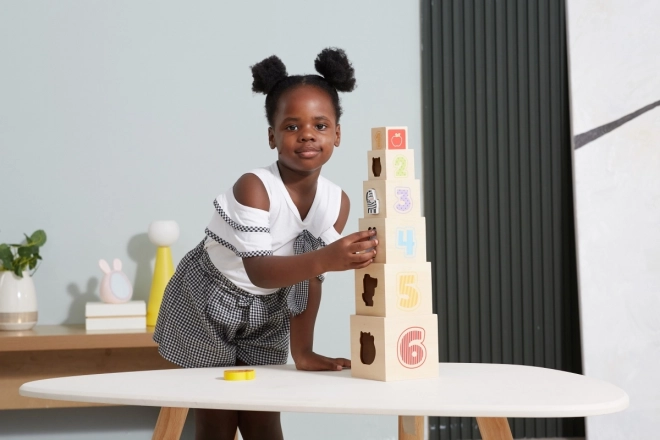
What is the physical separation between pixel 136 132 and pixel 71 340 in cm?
60

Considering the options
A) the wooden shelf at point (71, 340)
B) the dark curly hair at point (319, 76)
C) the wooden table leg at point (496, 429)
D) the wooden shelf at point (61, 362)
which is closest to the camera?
the wooden table leg at point (496, 429)

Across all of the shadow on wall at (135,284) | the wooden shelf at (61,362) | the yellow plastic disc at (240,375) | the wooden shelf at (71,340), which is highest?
the shadow on wall at (135,284)

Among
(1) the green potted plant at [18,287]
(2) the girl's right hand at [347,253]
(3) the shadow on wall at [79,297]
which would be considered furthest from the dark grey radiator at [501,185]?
(2) the girl's right hand at [347,253]

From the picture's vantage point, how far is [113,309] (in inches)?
74.5

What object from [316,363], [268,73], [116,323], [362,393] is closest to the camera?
[362,393]

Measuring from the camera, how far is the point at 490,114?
2.25 metres

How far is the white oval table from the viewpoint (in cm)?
85

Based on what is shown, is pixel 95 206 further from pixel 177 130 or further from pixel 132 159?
pixel 177 130

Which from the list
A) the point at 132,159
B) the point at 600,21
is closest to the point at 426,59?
the point at 600,21

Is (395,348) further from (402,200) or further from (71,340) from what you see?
(71,340)

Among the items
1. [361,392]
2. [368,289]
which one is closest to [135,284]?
[368,289]

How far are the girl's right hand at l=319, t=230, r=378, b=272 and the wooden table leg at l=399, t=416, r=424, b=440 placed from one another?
23 centimetres

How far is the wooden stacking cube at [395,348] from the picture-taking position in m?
1.03

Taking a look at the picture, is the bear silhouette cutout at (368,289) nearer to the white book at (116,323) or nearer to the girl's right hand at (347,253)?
the girl's right hand at (347,253)
